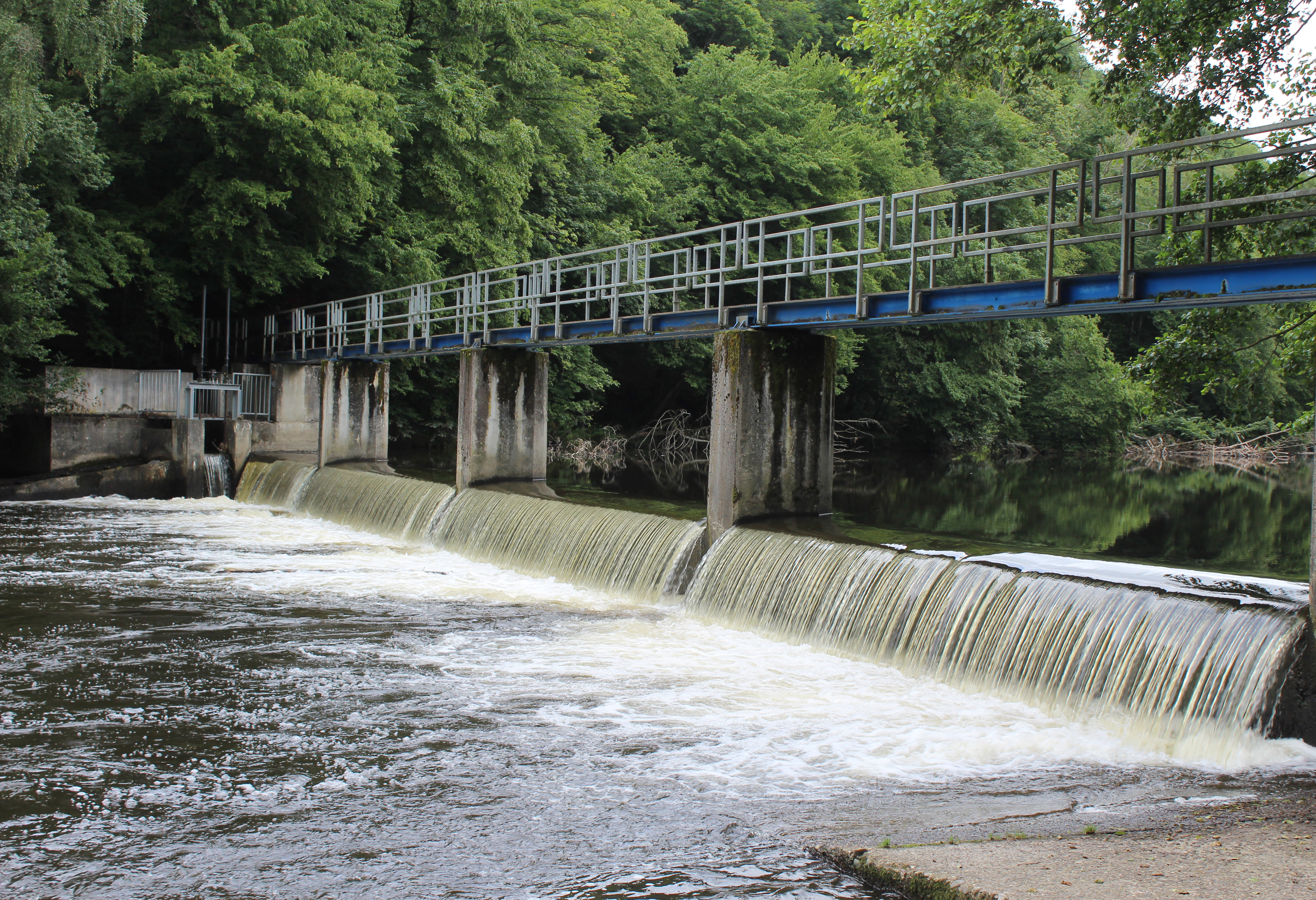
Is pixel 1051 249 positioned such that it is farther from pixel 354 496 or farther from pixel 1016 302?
pixel 354 496

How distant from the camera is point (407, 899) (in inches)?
240

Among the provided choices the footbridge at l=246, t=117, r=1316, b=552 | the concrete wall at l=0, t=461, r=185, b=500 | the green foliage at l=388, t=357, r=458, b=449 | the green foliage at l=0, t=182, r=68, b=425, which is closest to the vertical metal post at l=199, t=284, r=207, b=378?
the footbridge at l=246, t=117, r=1316, b=552

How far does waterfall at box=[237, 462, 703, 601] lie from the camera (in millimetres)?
15891

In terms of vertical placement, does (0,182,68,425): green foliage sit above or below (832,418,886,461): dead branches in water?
above

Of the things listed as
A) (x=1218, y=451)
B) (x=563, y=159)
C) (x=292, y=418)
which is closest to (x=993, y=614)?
(x=292, y=418)

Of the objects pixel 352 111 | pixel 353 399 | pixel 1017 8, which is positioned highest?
pixel 352 111

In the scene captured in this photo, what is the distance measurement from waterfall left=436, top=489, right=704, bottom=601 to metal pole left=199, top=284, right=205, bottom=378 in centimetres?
1429

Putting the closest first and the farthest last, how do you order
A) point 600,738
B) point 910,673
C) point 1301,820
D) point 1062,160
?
point 1301,820, point 600,738, point 910,673, point 1062,160

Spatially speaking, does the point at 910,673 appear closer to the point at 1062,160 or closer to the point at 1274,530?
the point at 1274,530

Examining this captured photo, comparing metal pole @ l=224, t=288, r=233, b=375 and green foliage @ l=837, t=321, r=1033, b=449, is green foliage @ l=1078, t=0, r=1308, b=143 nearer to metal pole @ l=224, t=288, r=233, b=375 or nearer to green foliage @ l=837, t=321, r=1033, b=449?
metal pole @ l=224, t=288, r=233, b=375

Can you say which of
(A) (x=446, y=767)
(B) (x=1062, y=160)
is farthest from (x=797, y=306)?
(B) (x=1062, y=160)

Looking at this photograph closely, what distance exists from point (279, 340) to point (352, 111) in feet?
28.6

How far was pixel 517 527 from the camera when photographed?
1900 centimetres

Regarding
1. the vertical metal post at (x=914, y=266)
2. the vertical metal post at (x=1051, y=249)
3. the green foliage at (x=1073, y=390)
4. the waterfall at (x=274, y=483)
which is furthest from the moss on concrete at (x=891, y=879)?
the green foliage at (x=1073, y=390)
